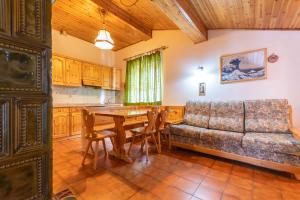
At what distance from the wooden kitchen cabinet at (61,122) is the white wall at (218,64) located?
269 cm

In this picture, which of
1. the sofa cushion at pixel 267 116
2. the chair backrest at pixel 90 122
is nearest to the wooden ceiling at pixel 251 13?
the sofa cushion at pixel 267 116

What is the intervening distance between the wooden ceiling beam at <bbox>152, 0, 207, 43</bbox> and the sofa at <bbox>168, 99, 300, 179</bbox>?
1545 millimetres

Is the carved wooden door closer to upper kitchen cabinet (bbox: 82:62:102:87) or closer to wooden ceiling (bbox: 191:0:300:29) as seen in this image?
wooden ceiling (bbox: 191:0:300:29)

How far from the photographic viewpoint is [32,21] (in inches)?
27.7

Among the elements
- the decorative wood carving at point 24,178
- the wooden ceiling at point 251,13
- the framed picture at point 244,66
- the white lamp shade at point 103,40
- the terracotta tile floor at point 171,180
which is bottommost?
the terracotta tile floor at point 171,180

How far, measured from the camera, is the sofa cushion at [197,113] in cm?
328

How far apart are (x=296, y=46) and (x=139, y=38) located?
3802 mm

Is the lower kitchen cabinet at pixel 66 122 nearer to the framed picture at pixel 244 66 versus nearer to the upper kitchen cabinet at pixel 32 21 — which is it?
the upper kitchen cabinet at pixel 32 21

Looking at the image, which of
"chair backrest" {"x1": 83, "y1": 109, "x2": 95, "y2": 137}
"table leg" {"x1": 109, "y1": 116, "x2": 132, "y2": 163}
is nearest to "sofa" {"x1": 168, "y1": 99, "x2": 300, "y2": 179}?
"table leg" {"x1": 109, "y1": 116, "x2": 132, "y2": 163}

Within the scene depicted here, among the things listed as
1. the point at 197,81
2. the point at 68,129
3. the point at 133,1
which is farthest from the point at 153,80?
the point at 68,129

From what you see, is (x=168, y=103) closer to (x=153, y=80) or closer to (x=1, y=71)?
(x=153, y=80)

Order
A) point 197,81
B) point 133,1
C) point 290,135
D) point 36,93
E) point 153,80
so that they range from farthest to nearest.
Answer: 1. point 153,80
2. point 197,81
3. point 133,1
4. point 290,135
5. point 36,93

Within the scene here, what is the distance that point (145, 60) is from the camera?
4922 millimetres

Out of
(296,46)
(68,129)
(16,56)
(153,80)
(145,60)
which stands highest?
(145,60)
